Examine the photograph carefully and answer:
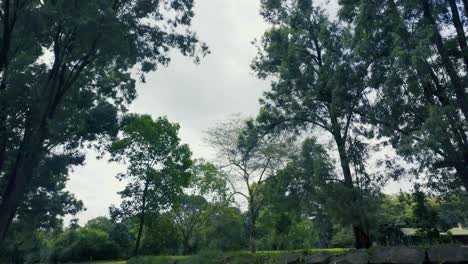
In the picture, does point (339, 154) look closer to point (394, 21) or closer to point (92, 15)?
point (394, 21)

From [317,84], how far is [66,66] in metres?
11.4

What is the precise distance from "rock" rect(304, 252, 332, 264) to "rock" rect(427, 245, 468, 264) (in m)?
2.65

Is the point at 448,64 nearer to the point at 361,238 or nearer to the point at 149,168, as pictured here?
the point at 361,238

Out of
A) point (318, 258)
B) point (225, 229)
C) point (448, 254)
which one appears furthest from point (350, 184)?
point (225, 229)

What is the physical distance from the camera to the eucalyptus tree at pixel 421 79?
946 cm

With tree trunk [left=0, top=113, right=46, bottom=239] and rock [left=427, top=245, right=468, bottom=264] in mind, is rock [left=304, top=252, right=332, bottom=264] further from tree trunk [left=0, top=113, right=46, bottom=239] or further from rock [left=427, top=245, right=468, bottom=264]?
tree trunk [left=0, top=113, right=46, bottom=239]

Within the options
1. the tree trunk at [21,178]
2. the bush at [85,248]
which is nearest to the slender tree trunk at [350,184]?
the tree trunk at [21,178]

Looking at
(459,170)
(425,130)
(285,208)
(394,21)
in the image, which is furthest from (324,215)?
(394,21)

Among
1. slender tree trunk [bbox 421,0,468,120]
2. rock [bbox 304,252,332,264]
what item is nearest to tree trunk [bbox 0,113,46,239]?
rock [bbox 304,252,332,264]

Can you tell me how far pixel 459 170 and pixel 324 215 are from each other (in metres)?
6.77

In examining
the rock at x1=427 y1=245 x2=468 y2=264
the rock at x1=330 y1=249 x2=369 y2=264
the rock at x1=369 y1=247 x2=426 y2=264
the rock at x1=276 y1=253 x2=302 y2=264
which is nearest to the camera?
the rock at x1=427 y1=245 x2=468 y2=264

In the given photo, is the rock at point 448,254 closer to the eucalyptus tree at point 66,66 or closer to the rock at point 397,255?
the rock at point 397,255

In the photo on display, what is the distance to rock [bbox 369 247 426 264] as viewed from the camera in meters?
7.93

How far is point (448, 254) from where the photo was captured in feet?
25.2
